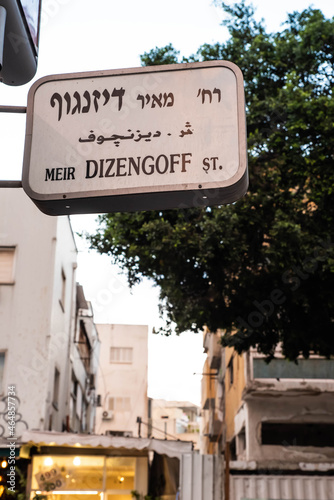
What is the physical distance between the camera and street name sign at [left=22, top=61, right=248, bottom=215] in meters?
2.55

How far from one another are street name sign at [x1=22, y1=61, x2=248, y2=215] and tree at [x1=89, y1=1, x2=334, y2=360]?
771 cm

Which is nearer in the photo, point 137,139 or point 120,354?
point 137,139

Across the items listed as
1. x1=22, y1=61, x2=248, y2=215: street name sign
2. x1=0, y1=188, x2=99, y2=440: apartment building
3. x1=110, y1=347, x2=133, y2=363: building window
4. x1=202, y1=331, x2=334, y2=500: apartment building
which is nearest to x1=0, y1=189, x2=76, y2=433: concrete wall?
x1=0, y1=188, x2=99, y2=440: apartment building

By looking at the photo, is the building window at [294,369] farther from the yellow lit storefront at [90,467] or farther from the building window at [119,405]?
the building window at [119,405]

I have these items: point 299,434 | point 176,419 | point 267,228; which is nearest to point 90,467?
point 299,434

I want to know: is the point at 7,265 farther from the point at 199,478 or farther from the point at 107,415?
the point at 107,415

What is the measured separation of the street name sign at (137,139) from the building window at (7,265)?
15494 millimetres

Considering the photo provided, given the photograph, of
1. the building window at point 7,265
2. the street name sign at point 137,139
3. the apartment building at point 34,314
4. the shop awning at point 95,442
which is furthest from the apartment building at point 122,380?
the street name sign at point 137,139

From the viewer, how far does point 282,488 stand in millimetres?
9711

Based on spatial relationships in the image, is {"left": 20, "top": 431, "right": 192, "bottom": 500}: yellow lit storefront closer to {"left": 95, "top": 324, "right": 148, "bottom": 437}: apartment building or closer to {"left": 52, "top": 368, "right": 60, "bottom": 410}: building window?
{"left": 52, "top": 368, "right": 60, "bottom": 410}: building window

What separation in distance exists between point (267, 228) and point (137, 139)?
8.55 m

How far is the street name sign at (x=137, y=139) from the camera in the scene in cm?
255

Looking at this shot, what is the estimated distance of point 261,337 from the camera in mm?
12383

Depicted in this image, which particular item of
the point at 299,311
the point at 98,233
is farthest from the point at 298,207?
the point at 98,233
